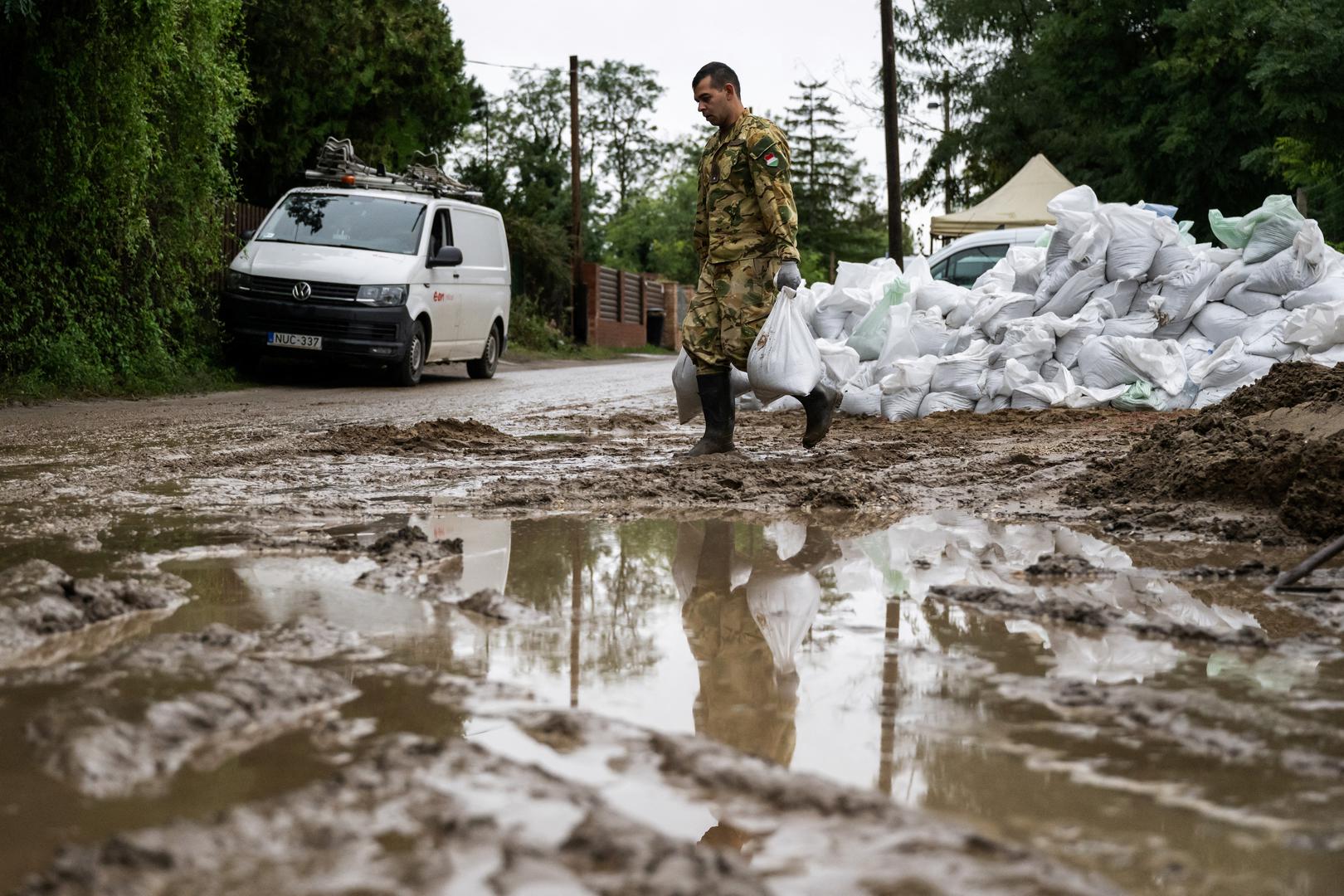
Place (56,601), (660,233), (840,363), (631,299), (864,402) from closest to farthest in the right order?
(56,601) → (864,402) → (840,363) → (631,299) → (660,233)

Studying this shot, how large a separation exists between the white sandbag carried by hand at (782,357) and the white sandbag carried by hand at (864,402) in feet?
11.7

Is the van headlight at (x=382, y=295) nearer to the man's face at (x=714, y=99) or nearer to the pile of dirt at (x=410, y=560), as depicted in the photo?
the man's face at (x=714, y=99)

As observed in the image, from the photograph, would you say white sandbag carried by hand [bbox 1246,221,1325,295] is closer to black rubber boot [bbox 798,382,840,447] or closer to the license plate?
black rubber boot [bbox 798,382,840,447]

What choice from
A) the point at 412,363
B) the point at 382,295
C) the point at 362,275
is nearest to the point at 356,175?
the point at 362,275

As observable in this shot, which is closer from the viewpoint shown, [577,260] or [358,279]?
[358,279]

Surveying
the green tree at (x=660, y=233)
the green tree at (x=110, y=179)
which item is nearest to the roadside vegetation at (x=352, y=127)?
the green tree at (x=110, y=179)

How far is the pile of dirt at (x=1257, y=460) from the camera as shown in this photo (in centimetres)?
454

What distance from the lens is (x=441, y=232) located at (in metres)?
14.8

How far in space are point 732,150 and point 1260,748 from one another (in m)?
A: 5.02

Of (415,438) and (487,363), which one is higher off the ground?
(487,363)

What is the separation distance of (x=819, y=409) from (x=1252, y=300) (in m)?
4.78

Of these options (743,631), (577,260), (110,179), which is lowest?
(743,631)

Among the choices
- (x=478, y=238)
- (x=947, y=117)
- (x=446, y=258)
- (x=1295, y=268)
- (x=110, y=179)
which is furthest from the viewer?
(x=947, y=117)

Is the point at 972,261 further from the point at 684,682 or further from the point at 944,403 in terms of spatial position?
the point at 684,682
